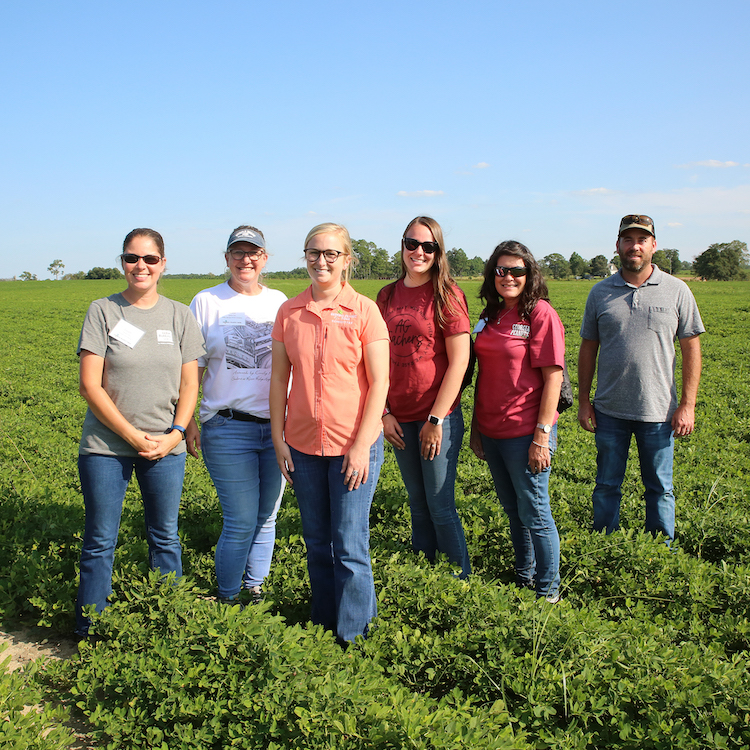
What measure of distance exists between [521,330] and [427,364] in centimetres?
67

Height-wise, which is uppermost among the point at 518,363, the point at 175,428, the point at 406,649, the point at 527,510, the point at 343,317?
the point at 343,317

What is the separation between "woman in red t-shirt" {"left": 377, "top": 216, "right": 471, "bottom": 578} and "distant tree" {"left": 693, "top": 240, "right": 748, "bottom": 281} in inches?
4432

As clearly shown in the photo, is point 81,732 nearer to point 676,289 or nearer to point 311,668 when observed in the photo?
point 311,668

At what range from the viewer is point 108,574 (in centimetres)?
384

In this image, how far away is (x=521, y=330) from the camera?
3.98m

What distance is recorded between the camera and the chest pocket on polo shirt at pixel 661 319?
15.1 ft

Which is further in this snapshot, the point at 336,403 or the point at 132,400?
the point at 132,400

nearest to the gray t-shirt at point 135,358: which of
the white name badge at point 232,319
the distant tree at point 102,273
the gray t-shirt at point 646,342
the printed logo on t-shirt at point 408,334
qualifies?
the white name badge at point 232,319

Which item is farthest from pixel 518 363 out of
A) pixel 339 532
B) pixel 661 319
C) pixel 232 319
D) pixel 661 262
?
pixel 661 262

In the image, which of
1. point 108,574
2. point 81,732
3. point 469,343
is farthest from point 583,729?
point 108,574

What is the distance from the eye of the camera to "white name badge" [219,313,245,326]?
391cm

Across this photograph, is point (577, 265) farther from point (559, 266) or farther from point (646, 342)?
point (646, 342)

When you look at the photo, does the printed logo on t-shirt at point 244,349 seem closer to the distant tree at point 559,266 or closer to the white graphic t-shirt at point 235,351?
the white graphic t-shirt at point 235,351

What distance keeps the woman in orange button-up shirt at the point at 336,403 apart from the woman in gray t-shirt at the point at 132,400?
763 millimetres
